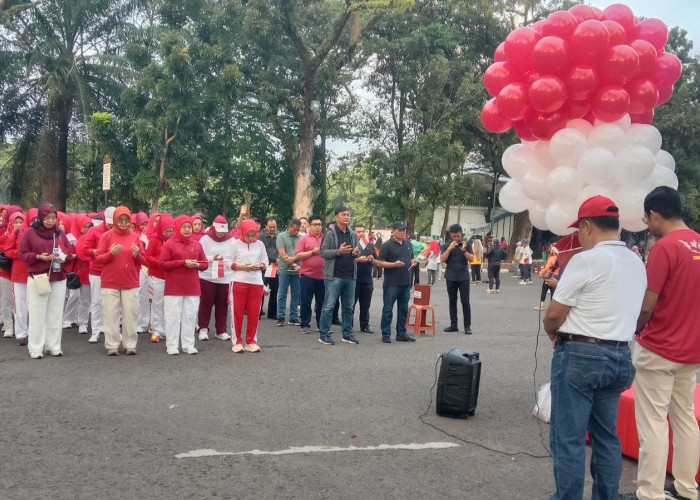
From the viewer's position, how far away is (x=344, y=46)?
2648 cm

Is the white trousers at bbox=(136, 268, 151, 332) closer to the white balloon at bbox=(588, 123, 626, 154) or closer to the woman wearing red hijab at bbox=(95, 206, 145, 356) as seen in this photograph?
the woman wearing red hijab at bbox=(95, 206, 145, 356)

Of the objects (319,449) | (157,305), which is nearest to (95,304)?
(157,305)

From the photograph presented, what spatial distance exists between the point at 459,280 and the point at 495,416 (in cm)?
515

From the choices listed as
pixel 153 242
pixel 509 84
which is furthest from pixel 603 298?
pixel 153 242

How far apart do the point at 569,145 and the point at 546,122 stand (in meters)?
0.38

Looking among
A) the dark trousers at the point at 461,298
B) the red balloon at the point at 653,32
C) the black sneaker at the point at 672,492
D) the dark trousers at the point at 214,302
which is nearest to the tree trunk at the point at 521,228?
the dark trousers at the point at 461,298

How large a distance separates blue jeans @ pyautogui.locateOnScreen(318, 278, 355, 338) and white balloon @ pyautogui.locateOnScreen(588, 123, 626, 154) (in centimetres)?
481

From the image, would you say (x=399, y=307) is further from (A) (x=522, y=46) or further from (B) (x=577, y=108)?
(A) (x=522, y=46)

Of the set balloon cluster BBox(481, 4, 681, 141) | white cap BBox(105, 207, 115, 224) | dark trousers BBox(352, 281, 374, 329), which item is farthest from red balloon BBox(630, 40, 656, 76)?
white cap BBox(105, 207, 115, 224)

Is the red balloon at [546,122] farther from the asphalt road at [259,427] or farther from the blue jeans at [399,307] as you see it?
the blue jeans at [399,307]

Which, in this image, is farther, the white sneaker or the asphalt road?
the white sneaker

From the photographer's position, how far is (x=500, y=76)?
6320 millimetres

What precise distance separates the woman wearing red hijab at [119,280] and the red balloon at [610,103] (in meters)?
6.09

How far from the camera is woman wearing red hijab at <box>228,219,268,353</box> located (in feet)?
28.9
